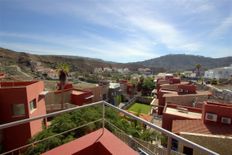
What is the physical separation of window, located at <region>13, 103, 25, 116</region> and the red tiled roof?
38.5 feet

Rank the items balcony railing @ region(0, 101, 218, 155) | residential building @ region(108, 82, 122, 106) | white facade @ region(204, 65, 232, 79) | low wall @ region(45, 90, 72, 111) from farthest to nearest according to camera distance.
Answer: white facade @ region(204, 65, 232, 79)
residential building @ region(108, 82, 122, 106)
low wall @ region(45, 90, 72, 111)
balcony railing @ region(0, 101, 218, 155)

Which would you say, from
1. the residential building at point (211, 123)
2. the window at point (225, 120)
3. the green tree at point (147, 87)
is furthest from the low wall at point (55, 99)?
the green tree at point (147, 87)

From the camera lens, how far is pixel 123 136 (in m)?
3.83

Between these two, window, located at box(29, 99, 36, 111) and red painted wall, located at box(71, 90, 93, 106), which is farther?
red painted wall, located at box(71, 90, 93, 106)

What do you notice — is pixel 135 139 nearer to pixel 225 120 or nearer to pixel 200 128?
pixel 200 128

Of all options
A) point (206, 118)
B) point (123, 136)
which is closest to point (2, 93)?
point (123, 136)

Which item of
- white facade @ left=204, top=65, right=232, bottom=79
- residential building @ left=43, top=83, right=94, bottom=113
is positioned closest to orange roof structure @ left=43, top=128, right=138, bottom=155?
residential building @ left=43, top=83, right=94, bottom=113

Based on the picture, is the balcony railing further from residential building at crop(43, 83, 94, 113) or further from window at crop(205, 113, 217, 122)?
residential building at crop(43, 83, 94, 113)

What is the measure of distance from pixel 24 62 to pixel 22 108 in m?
62.0

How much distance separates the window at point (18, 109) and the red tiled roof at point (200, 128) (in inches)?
462

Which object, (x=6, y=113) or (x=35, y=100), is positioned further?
(x=35, y=100)

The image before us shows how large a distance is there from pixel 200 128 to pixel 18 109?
46.6 feet

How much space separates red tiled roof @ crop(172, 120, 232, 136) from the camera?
1459 centimetres

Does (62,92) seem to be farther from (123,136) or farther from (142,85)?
(142,85)
